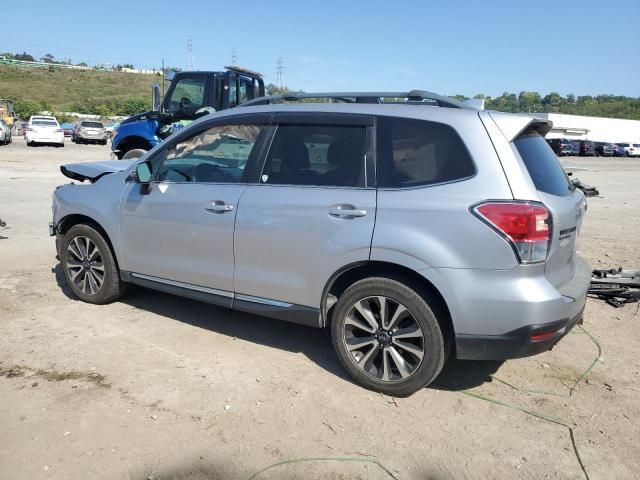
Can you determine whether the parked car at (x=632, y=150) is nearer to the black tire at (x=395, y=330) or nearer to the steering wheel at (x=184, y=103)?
the steering wheel at (x=184, y=103)

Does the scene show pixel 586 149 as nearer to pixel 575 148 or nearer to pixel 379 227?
pixel 575 148

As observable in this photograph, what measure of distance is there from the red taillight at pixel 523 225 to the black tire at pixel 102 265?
3429 mm

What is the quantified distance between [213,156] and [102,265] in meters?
1.54

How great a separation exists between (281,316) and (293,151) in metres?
1.22

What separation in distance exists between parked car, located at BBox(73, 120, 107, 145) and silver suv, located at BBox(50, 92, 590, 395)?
31.7 m

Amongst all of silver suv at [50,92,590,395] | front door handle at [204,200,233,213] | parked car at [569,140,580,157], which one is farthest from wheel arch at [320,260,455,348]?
parked car at [569,140,580,157]

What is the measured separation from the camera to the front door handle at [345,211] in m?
3.57

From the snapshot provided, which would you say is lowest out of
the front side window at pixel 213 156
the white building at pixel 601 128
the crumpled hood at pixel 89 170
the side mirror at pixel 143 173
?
the crumpled hood at pixel 89 170

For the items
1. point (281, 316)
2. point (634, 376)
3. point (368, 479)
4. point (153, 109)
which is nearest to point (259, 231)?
point (281, 316)

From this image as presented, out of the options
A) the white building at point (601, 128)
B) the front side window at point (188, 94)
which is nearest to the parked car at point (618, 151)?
the white building at point (601, 128)

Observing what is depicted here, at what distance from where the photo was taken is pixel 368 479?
2.82 meters

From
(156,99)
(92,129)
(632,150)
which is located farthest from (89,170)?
(632,150)

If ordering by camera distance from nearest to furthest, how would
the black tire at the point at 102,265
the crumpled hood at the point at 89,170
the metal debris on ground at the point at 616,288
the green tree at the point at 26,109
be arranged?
1. the black tire at the point at 102,265
2. the crumpled hood at the point at 89,170
3. the metal debris on ground at the point at 616,288
4. the green tree at the point at 26,109

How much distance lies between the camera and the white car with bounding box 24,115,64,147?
2802 cm
